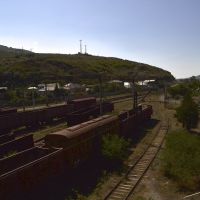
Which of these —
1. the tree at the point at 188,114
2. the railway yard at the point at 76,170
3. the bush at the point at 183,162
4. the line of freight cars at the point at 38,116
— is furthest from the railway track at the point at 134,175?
the line of freight cars at the point at 38,116

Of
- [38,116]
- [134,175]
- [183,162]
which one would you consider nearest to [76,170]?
[134,175]

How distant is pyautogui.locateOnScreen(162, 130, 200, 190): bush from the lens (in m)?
18.1

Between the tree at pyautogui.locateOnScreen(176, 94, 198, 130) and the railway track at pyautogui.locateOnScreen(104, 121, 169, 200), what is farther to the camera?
the tree at pyautogui.locateOnScreen(176, 94, 198, 130)

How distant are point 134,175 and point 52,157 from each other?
5881mm

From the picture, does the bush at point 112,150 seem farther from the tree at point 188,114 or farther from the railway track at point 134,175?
the tree at point 188,114

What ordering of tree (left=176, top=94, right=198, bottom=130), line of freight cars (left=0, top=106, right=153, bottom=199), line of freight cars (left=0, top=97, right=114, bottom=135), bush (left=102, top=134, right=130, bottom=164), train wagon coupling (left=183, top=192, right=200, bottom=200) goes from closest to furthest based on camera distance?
line of freight cars (left=0, top=106, right=153, bottom=199) < train wagon coupling (left=183, top=192, right=200, bottom=200) < bush (left=102, top=134, right=130, bottom=164) < line of freight cars (left=0, top=97, right=114, bottom=135) < tree (left=176, top=94, right=198, bottom=130)

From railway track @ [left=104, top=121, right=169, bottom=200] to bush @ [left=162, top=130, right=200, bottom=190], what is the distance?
166cm

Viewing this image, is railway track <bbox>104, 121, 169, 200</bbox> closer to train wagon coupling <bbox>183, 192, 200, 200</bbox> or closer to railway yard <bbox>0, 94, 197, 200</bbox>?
railway yard <bbox>0, 94, 197, 200</bbox>

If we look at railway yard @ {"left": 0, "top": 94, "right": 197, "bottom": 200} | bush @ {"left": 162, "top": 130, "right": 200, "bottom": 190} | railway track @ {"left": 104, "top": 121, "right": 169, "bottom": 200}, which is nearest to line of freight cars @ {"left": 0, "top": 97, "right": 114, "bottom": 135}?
railway yard @ {"left": 0, "top": 94, "right": 197, "bottom": 200}

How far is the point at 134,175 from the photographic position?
20062mm

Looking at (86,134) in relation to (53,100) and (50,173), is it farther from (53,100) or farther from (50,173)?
(53,100)

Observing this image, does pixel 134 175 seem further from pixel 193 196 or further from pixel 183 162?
pixel 193 196

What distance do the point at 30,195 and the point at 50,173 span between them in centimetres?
168

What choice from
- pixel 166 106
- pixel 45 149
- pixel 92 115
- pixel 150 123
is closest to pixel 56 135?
pixel 45 149
